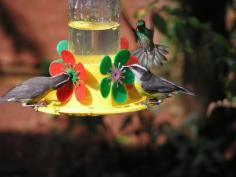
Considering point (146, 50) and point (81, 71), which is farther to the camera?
point (146, 50)

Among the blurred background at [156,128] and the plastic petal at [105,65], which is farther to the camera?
the blurred background at [156,128]

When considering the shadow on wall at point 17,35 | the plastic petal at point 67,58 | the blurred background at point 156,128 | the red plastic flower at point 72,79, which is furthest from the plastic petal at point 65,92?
the shadow on wall at point 17,35

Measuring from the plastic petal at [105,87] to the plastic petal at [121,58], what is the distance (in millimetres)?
106

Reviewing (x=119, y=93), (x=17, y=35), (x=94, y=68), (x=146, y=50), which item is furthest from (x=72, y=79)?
(x=17, y=35)

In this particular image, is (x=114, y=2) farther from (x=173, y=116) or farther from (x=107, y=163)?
(x=173, y=116)

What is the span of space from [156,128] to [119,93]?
2.80 metres

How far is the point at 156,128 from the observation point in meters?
5.72

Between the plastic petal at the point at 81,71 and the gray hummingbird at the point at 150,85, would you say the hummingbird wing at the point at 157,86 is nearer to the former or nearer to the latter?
the gray hummingbird at the point at 150,85

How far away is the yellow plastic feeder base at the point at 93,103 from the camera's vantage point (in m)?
2.80

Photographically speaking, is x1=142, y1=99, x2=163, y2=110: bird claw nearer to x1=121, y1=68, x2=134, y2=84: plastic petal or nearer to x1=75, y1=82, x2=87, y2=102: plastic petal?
x1=121, y1=68, x2=134, y2=84: plastic petal

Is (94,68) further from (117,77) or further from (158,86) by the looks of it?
(158,86)

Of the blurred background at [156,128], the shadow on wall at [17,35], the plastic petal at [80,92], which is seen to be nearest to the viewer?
the plastic petal at [80,92]

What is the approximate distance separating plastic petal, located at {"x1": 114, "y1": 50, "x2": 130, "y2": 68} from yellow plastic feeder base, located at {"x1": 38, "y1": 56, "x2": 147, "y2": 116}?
0.35 ft

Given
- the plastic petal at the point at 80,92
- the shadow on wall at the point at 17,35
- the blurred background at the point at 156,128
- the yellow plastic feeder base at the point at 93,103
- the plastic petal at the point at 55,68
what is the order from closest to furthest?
the yellow plastic feeder base at the point at 93,103 → the plastic petal at the point at 80,92 → the plastic petal at the point at 55,68 → the blurred background at the point at 156,128 → the shadow on wall at the point at 17,35
